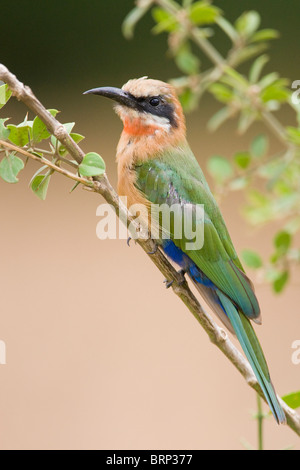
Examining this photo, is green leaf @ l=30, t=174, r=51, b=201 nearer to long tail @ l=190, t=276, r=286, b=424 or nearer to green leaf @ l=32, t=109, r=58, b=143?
green leaf @ l=32, t=109, r=58, b=143

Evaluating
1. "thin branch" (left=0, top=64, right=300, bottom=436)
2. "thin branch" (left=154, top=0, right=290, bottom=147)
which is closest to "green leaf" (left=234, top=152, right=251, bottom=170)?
"thin branch" (left=154, top=0, right=290, bottom=147)

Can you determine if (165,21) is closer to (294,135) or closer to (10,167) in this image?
(294,135)

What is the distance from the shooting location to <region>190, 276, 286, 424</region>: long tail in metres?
1.35

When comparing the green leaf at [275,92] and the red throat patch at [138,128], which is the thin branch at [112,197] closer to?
the green leaf at [275,92]

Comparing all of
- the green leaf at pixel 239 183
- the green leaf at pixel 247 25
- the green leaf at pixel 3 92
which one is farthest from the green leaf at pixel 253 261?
the green leaf at pixel 3 92

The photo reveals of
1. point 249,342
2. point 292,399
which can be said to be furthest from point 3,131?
point 249,342

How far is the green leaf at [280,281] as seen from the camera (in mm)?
1521

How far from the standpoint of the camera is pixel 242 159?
167 centimetres

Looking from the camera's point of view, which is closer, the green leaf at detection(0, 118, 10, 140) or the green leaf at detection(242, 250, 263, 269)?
the green leaf at detection(0, 118, 10, 140)

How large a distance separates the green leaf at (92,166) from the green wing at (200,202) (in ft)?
2.09

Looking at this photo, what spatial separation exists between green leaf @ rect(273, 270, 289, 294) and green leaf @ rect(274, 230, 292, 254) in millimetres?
47

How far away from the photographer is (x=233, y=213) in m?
4.89

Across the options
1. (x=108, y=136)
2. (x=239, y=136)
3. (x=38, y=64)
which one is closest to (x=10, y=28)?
(x=38, y=64)

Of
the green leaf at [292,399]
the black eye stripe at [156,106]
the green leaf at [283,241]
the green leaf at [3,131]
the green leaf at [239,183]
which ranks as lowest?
the green leaf at [292,399]
